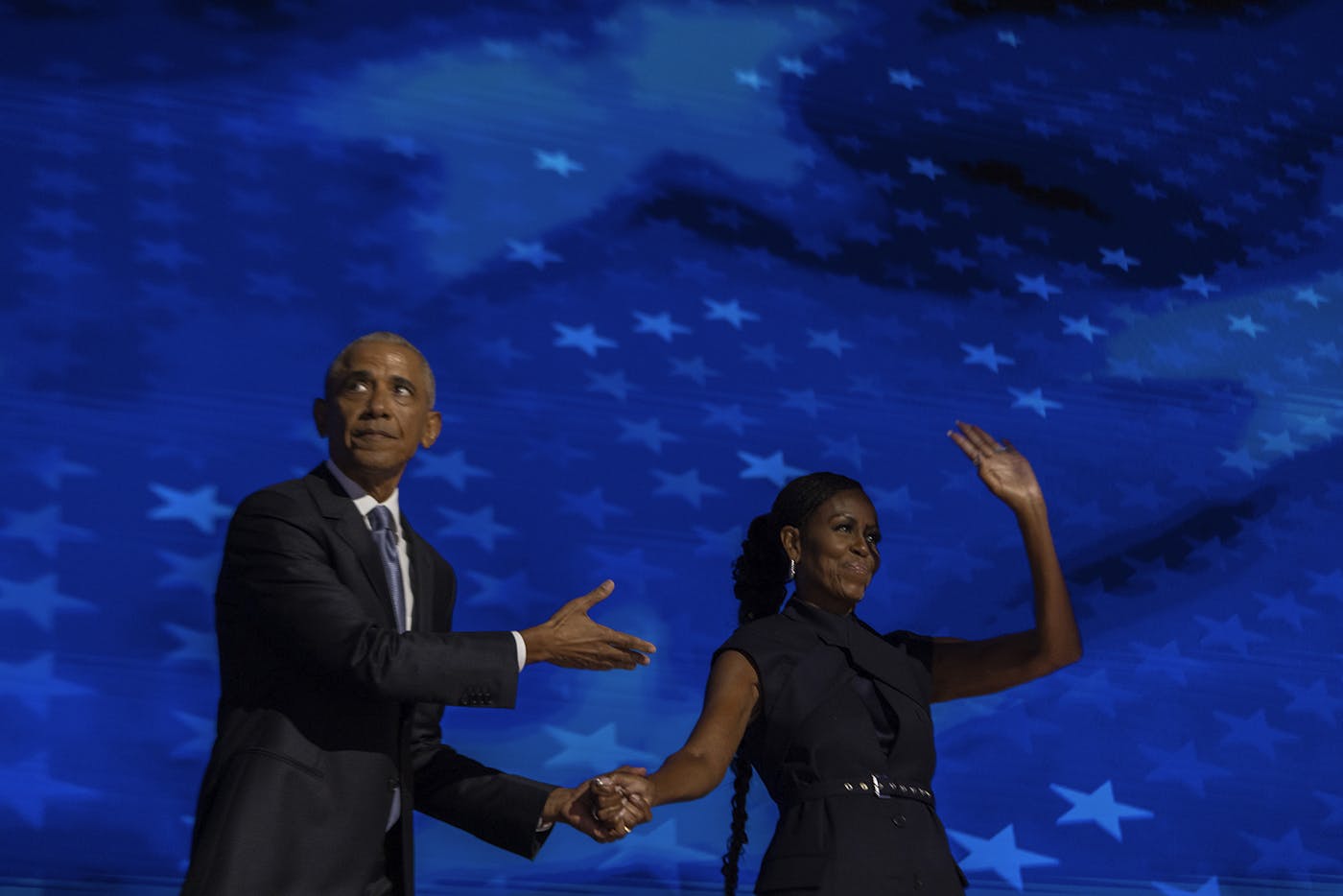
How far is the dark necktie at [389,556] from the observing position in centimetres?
202

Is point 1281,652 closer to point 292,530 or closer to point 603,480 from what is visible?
point 603,480

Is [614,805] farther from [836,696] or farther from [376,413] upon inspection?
[376,413]

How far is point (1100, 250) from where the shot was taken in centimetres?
417

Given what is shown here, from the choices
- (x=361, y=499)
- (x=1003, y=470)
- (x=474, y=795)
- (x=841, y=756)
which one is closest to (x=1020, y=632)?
(x=1003, y=470)


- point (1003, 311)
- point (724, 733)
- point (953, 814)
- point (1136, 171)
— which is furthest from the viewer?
point (1136, 171)

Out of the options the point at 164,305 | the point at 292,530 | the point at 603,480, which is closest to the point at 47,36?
the point at 164,305

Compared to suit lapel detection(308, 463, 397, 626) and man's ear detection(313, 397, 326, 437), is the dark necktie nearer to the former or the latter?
suit lapel detection(308, 463, 397, 626)

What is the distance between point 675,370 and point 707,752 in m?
1.73

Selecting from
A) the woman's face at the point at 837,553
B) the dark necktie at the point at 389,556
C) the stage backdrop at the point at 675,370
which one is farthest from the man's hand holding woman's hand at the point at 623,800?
the stage backdrop at the point at 675,370

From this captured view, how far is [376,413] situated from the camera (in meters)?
2.11

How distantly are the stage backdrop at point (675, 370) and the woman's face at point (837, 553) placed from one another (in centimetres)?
111

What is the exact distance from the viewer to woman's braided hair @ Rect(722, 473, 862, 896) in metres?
2.36

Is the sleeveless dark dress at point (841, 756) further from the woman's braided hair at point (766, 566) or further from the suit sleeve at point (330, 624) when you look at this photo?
the suit sleeve at point (330, 624)

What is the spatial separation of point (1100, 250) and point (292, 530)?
9.28 ft
